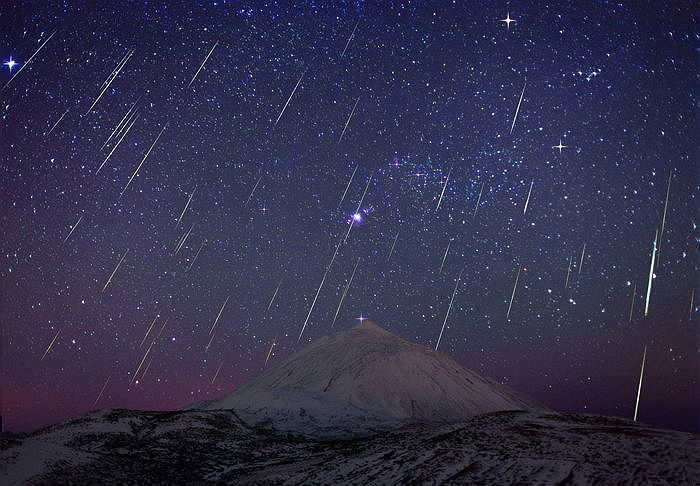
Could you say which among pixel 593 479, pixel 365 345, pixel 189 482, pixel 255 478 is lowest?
pixel 189 482

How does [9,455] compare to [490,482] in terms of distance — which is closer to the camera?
[490,482]

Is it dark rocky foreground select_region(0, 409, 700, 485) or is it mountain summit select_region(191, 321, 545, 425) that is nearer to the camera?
dark rocky foreground select_region(0, 409, 700, 485)

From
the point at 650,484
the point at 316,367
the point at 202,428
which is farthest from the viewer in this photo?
the point at 316,367

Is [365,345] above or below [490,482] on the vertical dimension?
above

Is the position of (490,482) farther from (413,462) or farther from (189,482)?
(189,482)

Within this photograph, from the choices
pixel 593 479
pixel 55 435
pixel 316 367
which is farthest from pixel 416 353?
pixel 593 479

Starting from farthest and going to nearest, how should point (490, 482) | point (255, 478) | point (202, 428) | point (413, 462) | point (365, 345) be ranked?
point (365, 345)
point (202, 428)
point (255, 478)
point (413, 462)
point (490, 482)
